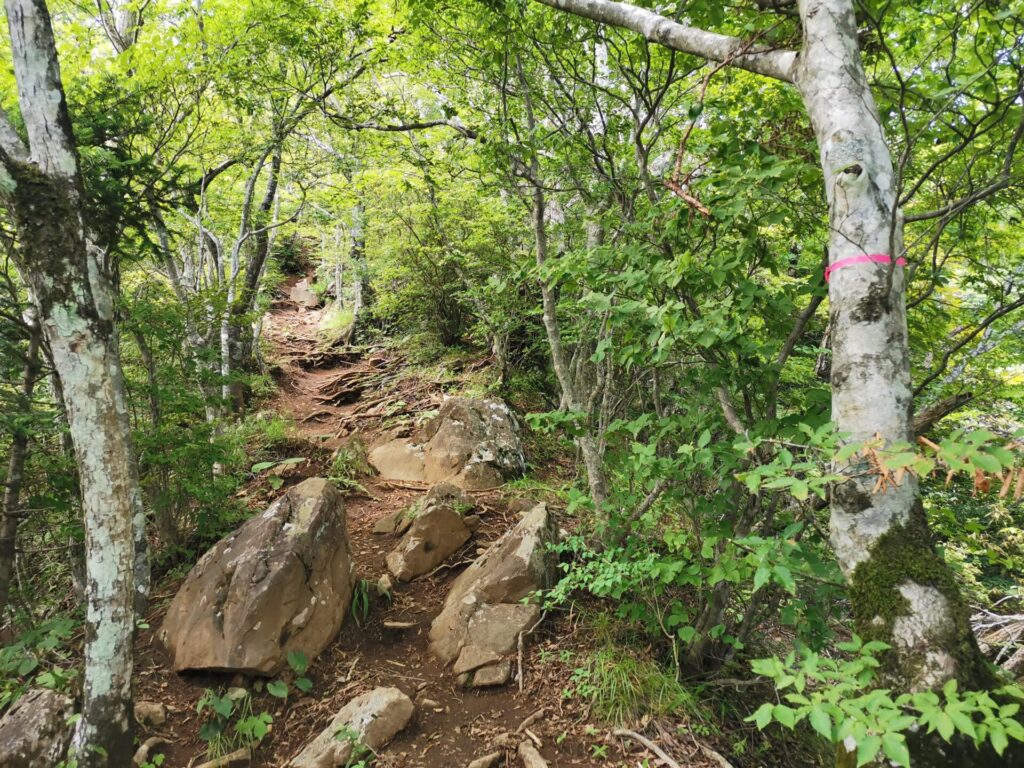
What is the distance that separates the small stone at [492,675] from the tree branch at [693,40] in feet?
14.1

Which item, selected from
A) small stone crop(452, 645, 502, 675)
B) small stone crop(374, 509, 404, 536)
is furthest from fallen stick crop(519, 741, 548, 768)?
small stone crop(374, 509, 404, 536)

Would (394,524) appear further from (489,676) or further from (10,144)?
(10,144)

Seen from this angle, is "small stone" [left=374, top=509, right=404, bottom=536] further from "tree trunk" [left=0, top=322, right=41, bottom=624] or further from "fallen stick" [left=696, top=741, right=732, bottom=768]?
"fallen stick" [left=696, top=741, right=732, bottom=768]

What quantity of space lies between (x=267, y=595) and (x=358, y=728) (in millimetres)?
1334

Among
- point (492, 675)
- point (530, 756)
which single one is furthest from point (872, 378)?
point (492, 675)

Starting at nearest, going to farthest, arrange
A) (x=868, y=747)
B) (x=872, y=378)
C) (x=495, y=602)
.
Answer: (x=868, y=747)
(x=872, y=378)
(x=495, y=602)

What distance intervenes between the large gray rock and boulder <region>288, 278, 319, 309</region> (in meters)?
14.1

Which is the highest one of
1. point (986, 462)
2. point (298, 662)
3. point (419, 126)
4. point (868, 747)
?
point (419, 126)

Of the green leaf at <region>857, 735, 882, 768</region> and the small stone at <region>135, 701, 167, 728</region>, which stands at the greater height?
the green leaf at <region>857, 735, 882, 768</region>

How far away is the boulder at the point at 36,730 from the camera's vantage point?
3113 millimetres

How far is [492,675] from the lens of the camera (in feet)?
12.8

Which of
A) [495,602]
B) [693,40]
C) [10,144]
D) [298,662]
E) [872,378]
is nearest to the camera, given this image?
[872,378]

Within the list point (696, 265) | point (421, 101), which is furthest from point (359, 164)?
point (696, 265)

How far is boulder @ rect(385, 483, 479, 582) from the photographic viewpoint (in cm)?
528
